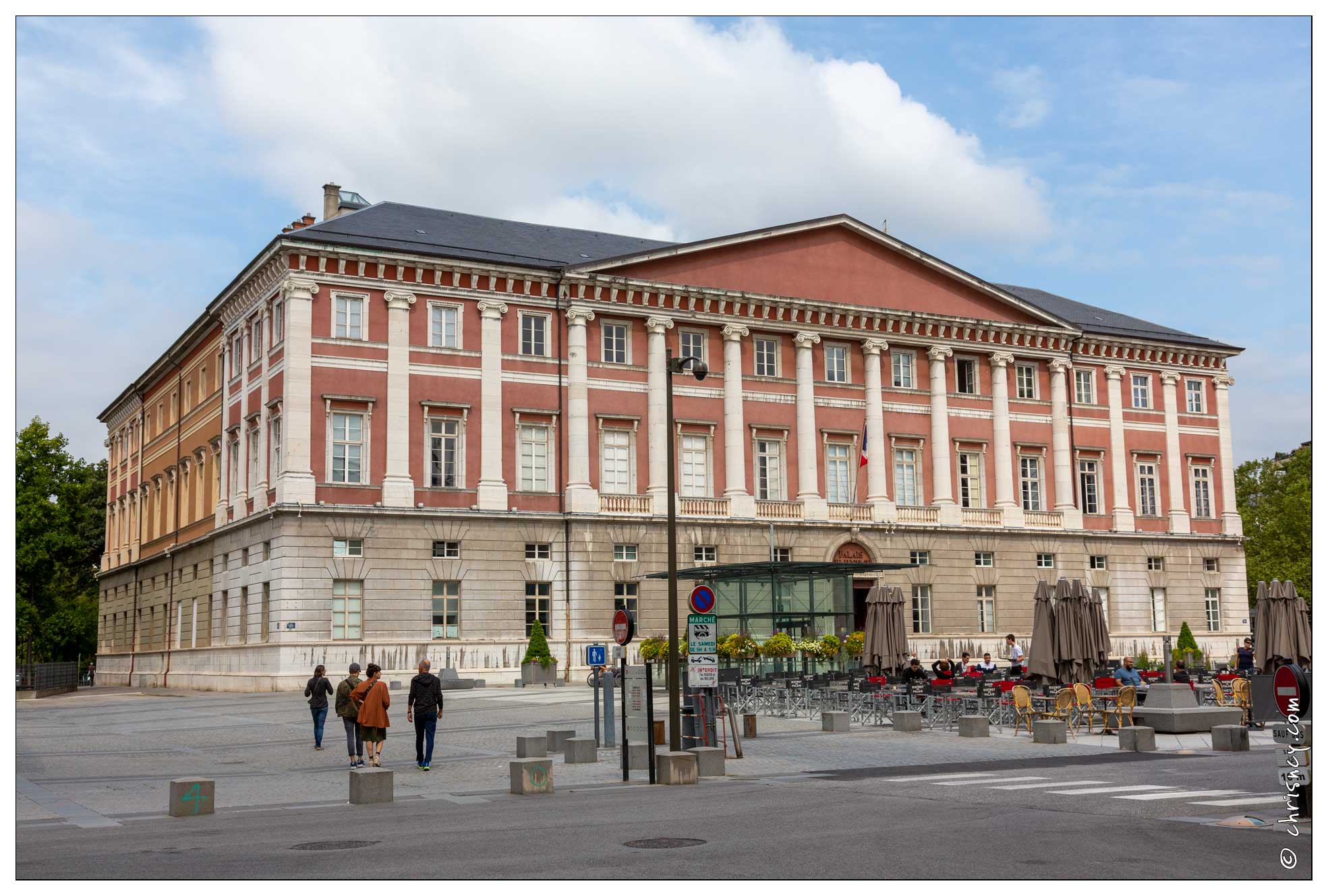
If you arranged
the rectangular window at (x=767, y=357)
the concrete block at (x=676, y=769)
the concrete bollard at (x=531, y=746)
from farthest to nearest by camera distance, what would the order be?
the rectangular window at (x=767, y=357), the concrete bollard at (x=531, y=746), the concrete block at (x=676, y=769)

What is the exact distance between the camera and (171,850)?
41.8 ft

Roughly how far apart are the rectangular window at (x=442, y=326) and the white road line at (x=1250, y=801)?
35063mm

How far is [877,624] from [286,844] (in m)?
22.1

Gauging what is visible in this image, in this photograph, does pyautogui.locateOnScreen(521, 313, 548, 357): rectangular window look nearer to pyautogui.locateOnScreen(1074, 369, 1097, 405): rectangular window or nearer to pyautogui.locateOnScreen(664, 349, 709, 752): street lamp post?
pyautogui.locateOnScreen(1074, 369, 1097, 405): rectangular window

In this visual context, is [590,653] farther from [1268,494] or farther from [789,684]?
[1268,494]

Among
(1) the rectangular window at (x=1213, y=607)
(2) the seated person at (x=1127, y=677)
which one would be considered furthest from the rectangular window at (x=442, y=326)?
(1) the rectangular window at (x=1213, y=607)

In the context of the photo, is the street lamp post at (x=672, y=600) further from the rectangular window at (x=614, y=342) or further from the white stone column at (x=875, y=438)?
the white stone column at (x=875, y=438)

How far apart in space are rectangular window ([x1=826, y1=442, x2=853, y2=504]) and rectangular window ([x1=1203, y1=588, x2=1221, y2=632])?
753 inches

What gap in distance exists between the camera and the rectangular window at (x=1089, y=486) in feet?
192

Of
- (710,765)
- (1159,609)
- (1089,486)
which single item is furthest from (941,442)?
(710,765)

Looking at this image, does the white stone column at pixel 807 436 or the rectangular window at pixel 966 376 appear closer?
the white stone column at pixel 807 436

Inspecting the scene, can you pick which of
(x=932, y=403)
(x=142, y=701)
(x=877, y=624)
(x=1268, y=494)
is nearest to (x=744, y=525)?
(x=932, y=403)

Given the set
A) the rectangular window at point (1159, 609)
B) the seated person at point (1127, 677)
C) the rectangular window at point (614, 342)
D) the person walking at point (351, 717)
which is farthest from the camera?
the rectangular window at point (1159, 609)

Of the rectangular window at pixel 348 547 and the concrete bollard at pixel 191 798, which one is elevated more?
the rectangular window at pixel 348 547
